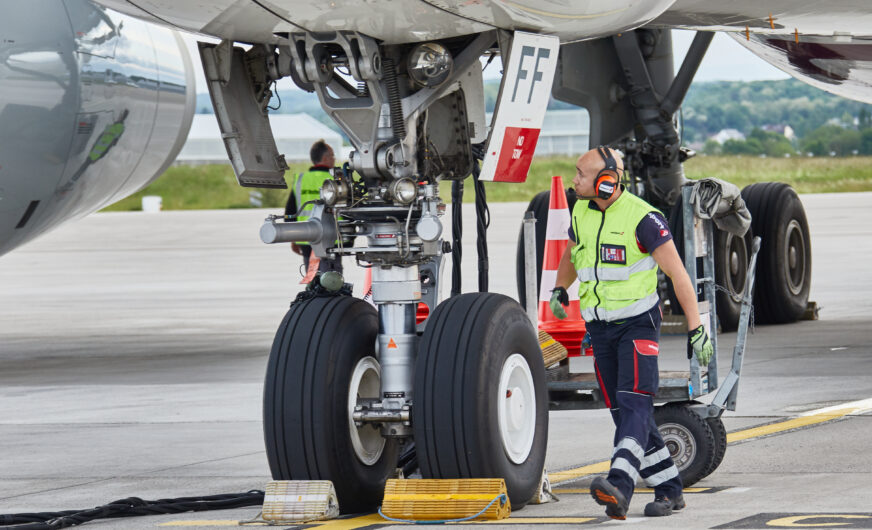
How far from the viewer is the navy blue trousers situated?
20.0 feet

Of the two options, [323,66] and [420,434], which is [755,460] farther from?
[323,66]

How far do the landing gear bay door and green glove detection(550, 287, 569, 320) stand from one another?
1.78 ft

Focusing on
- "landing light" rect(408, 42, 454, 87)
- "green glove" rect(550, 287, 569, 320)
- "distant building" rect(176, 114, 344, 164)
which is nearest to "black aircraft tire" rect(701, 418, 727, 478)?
"green glove" rect(550, 287, 569, 320)

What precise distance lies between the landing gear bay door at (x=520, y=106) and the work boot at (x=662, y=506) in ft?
5.07

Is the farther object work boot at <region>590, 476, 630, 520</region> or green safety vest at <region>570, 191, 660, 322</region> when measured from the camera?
green safety vest at <region>570, 191, 660, 322</region>

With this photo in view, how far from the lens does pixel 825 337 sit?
43.9 feet

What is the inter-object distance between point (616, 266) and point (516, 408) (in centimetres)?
75

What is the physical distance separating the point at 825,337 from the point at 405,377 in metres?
7.79

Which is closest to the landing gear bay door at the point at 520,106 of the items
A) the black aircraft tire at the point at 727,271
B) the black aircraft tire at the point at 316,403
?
the black aircraft tire at the point at 316,403

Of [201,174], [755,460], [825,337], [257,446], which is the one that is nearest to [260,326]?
[825,337]

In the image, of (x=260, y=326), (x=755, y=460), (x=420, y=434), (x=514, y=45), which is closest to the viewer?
(x=420, y=434)

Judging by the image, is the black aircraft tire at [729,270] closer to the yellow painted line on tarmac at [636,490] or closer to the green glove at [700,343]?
the yellow painted line on tarmac at [636,490]

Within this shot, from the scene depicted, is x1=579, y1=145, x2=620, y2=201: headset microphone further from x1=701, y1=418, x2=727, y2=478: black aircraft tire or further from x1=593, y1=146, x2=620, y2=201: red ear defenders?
x1=701, y1=418, x2=727, y2=478: black aircraft tire

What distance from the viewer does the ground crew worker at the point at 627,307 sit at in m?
6.15
